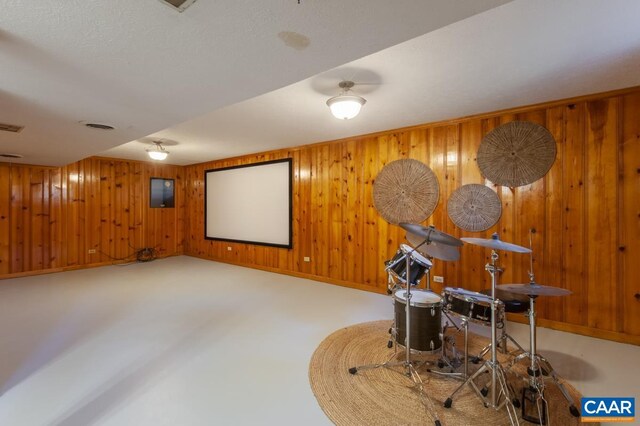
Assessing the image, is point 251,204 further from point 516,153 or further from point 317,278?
point 516,153

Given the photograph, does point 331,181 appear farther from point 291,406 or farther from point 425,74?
point 291,406

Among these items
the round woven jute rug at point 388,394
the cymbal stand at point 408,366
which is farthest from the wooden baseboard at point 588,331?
the cymbal stand at point 408,366

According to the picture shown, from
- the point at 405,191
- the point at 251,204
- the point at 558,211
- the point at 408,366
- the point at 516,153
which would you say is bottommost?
the point at 408,366

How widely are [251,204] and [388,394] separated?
4506 mm

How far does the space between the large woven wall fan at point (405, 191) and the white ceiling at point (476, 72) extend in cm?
60

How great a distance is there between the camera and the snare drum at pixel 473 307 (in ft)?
5.74

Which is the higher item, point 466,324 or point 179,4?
point 179,4

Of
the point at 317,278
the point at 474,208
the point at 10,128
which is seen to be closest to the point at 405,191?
the point at 474,208

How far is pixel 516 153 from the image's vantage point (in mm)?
3074

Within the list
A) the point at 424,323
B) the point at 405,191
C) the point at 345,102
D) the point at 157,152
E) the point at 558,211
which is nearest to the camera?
the point at 424,323

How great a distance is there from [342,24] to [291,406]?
7.05ft

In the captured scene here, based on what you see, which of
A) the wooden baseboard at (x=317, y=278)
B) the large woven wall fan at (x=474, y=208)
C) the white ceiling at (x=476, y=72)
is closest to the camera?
the white ceiling at (x=476, y=72)

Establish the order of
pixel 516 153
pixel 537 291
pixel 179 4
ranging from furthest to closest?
1. pixel 516 153
2. pixel 537 291
3. pixel 179 4

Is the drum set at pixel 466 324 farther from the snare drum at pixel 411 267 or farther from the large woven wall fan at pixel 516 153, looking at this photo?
the large woven wall fan at pixel 516 153
